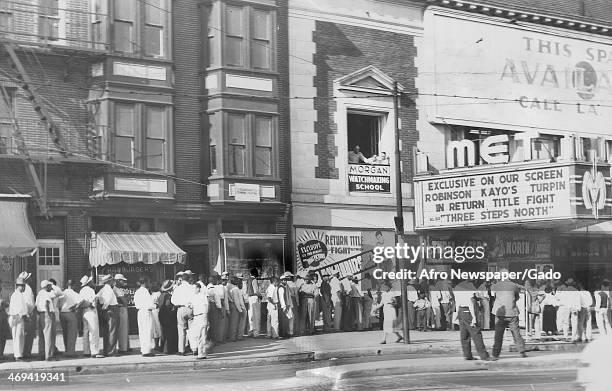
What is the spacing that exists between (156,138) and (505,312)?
2178mm

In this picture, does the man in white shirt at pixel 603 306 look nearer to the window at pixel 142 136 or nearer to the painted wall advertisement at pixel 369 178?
the painted wall advertisement at pixel 369 178

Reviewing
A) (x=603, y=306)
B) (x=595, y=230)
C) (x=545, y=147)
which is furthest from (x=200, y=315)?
(x=603, y=306)

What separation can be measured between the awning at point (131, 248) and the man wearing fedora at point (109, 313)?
0.10m

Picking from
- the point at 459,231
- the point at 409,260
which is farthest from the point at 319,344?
the point at 459,231

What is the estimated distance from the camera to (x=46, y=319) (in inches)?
169

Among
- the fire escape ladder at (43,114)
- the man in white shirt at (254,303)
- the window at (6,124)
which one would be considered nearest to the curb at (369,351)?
the man in white shirt at (254,303)

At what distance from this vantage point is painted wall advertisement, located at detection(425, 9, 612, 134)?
17.2ft

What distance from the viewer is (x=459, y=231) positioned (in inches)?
207

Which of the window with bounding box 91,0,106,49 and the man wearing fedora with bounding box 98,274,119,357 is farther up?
the window with bounding box 91,0,106,49

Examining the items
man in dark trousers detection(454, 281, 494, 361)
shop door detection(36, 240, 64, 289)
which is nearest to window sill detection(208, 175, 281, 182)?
shop door detection(36, 240, 64, 289)

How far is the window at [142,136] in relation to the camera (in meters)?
4.34

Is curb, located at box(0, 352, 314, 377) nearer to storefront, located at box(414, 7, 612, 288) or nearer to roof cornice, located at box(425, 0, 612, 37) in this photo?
storefront, located at box(414, 7, 612, 288)

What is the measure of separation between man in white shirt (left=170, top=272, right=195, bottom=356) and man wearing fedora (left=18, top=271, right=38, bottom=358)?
0.62 metres

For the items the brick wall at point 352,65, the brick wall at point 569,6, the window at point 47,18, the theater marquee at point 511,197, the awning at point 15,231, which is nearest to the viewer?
the awning at point 15,231
